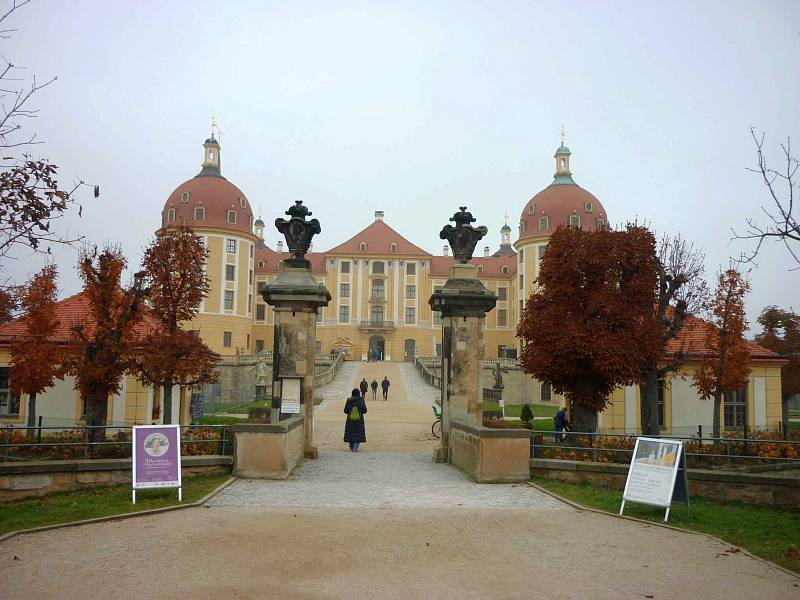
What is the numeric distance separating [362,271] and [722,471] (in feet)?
221

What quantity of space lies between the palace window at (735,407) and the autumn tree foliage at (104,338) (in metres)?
23.2

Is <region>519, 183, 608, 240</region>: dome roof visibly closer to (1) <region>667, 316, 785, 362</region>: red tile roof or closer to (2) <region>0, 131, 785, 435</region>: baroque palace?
(2) <region>0, 131, 785, 435</region>: baroque palace

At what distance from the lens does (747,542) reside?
963 centimetres

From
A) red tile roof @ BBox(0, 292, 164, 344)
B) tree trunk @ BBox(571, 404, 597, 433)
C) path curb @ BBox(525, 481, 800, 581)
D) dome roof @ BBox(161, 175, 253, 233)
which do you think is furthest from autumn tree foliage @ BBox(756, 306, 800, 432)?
dome roof @ BBox(161, 175, 253, 233)

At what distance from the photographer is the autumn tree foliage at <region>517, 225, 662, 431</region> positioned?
18.6m

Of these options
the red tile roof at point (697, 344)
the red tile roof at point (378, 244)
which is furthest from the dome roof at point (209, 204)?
the red tile roof at point (697, 344)

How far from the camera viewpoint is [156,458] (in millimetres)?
11273

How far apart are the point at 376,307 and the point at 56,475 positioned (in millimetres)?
67062

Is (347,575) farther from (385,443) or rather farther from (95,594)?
(385,443)

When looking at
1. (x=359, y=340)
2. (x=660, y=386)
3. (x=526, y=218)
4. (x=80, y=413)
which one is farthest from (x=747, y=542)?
(x=359, y=340)

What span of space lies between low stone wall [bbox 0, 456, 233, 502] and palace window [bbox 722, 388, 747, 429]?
968 inches

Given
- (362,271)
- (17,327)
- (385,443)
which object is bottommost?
(385,443)

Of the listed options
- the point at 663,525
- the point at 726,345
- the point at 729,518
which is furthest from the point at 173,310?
the point at 726,345

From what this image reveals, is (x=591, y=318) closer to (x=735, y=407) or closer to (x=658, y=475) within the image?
(x=658, y=475)
